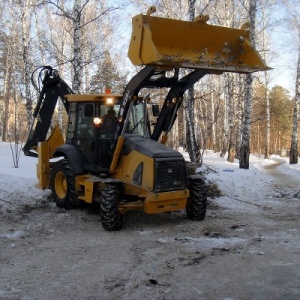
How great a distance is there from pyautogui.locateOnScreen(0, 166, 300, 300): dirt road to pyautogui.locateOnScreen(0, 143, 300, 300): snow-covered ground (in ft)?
0.04

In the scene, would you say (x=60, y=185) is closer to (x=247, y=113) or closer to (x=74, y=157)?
(x=74, y=157)

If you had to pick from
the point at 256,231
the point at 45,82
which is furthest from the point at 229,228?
the point at 45,82

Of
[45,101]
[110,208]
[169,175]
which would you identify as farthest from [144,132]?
[45,101]

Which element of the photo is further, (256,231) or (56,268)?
(256,231)

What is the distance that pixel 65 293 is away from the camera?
479 cm

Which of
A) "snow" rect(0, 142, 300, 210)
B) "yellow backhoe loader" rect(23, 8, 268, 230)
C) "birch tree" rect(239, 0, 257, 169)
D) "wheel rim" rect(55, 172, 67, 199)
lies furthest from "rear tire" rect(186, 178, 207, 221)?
"birch tree" rect(239, 0, 257, 169)

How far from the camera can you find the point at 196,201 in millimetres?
8477

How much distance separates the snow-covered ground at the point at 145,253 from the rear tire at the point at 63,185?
0.68 feet

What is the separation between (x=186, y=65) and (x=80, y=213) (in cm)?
401

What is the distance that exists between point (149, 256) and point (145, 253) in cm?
17

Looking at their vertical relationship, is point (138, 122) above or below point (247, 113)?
below

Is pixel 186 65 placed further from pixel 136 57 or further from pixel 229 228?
pixel 229 228

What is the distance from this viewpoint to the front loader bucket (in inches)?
288

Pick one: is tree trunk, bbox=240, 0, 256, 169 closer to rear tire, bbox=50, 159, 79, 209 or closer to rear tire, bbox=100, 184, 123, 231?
rear tire, bbox=50, 159, 79, 209
